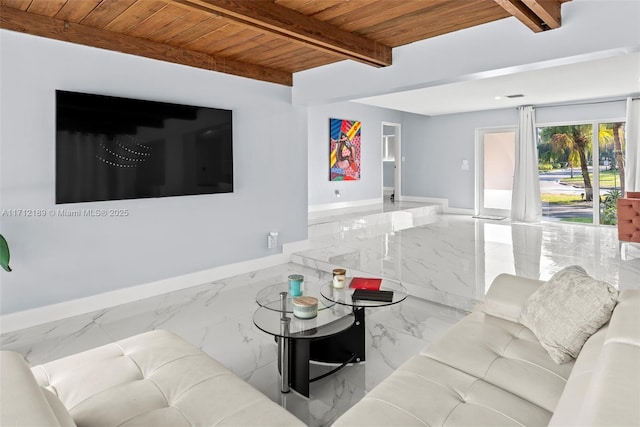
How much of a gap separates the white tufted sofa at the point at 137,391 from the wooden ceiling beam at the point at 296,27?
210cm

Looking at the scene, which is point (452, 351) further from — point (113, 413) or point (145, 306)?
point (145, 306)

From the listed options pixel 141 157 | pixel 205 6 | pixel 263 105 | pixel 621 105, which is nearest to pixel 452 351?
pixel 205 6

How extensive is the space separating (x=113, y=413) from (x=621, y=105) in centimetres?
858

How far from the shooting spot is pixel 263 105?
4695 millimetres

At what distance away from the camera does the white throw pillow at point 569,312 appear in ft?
5.48

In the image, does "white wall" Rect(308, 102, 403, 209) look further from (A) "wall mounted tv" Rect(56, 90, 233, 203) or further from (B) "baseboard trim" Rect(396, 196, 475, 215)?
(A) "wall mounted tv" Rect(56, 90, 233, 203)

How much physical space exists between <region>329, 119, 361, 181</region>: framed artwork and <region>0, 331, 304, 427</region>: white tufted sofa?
21.0 ft

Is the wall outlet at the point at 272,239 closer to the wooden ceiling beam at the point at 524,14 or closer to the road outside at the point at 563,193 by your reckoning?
the wooden ceiling beam at the point at 524,14

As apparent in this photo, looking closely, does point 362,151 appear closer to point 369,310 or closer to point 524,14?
point 369,310

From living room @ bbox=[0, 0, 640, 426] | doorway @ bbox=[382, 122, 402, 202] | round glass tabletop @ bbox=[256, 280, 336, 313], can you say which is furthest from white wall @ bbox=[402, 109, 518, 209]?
round glass tabletop @ bbox=[256, 280, 336, 313]

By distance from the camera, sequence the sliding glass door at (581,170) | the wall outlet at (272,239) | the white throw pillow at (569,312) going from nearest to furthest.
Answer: the white throw pillow at (569,312) → the wall outlet at (272,239) → the sliding glass door at (581,170)

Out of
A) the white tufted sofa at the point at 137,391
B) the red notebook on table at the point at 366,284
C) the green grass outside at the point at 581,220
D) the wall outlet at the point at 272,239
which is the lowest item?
the white tufted sofa at the point at 137,391

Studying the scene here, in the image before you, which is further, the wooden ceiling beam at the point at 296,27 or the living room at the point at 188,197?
the living room at the point at 188,197

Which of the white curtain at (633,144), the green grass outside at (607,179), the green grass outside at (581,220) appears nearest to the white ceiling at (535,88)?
the white curtain at (633,144)
